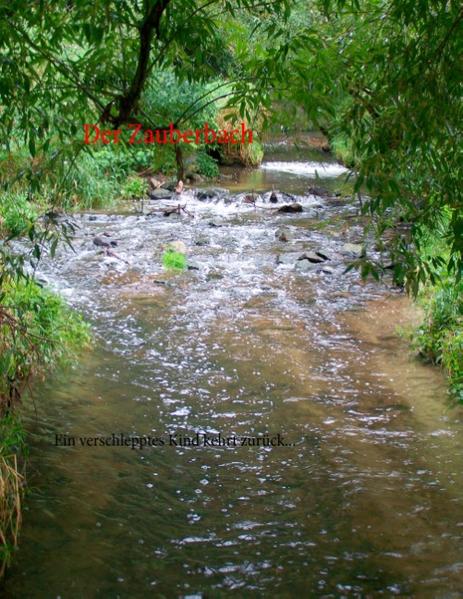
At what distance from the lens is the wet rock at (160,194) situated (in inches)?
587

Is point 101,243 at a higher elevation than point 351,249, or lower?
higher

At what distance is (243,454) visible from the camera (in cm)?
502

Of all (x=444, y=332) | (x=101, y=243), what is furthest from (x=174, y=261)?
(x=444, y=332)

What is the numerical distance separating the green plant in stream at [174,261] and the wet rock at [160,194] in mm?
5075

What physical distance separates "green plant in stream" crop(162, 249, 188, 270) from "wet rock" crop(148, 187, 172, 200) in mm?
5075

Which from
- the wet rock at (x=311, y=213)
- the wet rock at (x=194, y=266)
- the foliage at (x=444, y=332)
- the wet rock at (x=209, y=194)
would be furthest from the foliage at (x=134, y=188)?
the foliage at (x=444, y=332)

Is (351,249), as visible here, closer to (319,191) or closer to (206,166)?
(319,191)

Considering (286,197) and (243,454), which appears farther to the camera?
(286,197)

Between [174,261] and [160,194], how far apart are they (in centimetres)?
549

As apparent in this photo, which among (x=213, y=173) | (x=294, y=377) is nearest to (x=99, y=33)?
(x=294, y=377)

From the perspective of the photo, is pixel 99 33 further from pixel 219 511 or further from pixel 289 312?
pixel 289 312

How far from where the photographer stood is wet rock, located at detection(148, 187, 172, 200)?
14.9 metres

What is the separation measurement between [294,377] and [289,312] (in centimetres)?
186

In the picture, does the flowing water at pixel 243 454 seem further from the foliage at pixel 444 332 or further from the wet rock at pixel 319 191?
the wet rock at pixel 319 191
